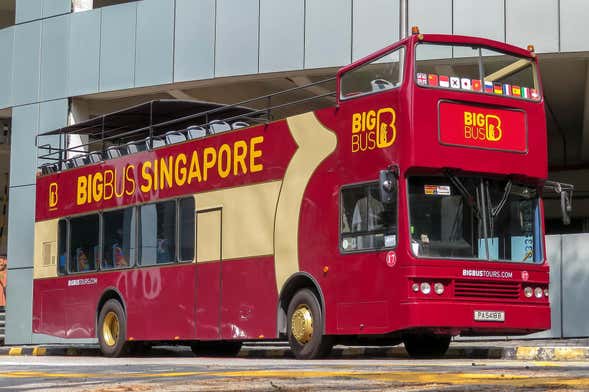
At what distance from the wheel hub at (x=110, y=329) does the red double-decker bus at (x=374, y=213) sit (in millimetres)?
1335

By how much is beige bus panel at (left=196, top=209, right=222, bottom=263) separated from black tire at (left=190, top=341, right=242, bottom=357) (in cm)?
278

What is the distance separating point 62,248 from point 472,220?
926 centimetres

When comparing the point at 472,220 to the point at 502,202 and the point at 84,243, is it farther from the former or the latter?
the point at 84,243

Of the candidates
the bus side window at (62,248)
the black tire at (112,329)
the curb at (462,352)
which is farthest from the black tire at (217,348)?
the bus side window at (62,248)

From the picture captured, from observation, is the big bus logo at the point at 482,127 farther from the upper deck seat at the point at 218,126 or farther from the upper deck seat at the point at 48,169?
the upper deck seat at the point at 48,169

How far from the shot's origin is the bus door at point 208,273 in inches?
668

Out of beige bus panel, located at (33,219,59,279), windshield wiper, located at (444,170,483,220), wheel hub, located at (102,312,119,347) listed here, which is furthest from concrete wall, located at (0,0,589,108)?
windshield wiper, located at (444,170,483,220)

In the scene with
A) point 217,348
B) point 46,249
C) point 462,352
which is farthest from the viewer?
point 46,249

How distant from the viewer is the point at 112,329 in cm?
1958

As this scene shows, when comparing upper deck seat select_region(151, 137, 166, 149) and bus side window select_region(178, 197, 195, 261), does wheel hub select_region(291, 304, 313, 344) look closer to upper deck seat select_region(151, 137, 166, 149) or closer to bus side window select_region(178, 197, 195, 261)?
bus side window select_region(178, 197, 195, 261)

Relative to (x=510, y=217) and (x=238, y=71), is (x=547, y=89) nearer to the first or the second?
(x=238, y=71)

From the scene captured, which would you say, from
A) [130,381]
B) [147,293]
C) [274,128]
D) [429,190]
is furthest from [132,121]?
[130,381]

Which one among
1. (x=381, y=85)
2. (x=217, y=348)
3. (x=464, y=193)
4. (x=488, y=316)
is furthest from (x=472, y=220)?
(x=217, y=348)

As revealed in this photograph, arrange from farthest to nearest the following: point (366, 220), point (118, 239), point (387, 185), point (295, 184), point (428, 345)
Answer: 1. point (118, 239)
2. point (428, 345)
3. point (295, 184)
4. point (366, 220)
5. point (387, 185)
